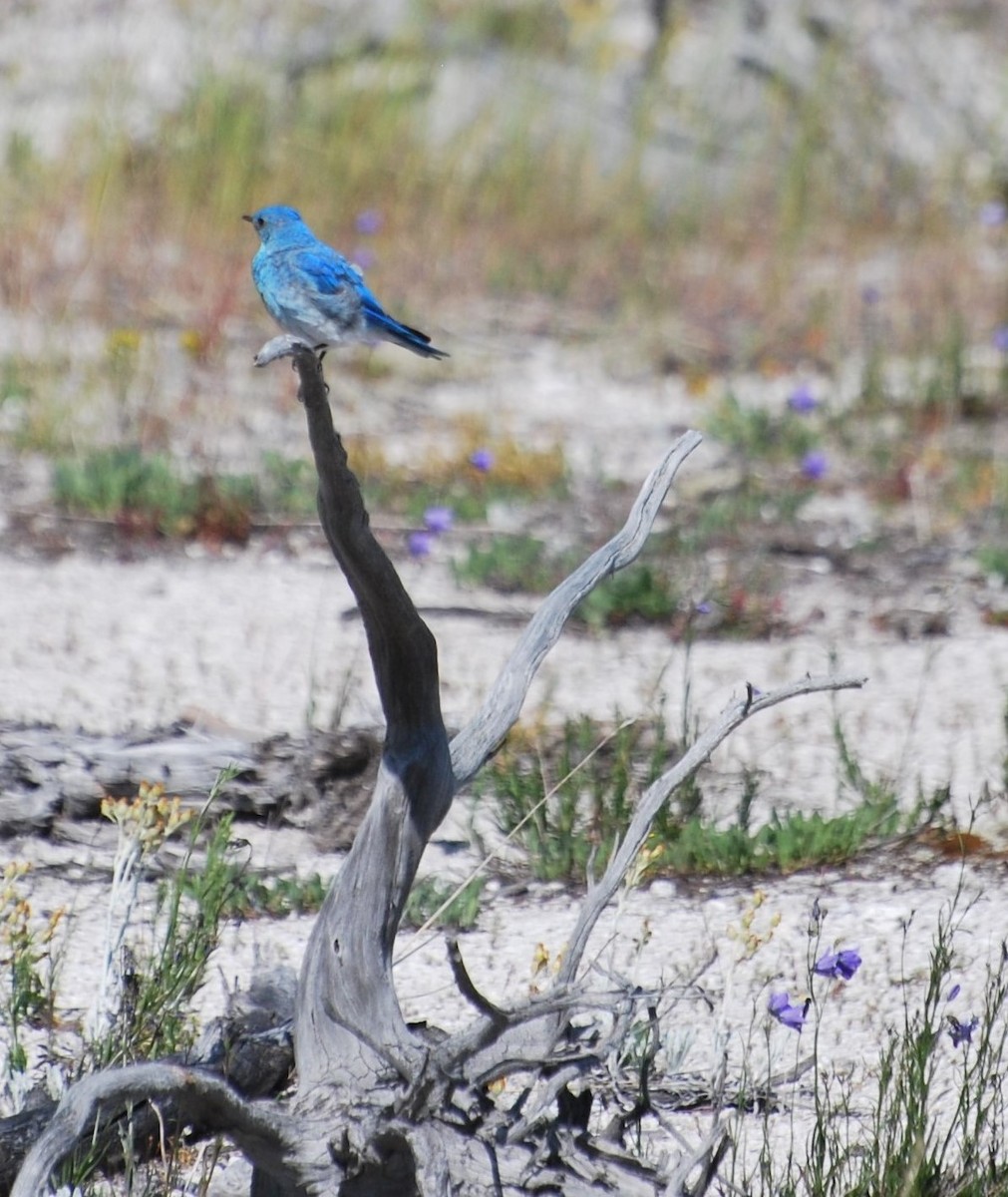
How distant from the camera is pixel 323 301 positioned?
3090mm

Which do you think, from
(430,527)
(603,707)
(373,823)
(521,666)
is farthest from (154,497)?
(373,823)

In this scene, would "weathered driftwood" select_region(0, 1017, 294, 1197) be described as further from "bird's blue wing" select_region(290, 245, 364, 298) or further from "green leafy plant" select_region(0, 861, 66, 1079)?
"bird's blue wing" select_region(290, 245, 364, 298)

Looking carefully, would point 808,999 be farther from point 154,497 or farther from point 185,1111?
point 154,497

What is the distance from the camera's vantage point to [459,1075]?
7.13 feet

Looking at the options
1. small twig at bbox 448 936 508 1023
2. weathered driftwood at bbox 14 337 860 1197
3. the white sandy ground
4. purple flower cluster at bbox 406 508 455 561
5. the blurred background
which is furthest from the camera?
the blurred background

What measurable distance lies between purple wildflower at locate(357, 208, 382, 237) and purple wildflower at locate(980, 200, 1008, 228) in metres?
3.17

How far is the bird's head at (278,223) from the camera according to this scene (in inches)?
132

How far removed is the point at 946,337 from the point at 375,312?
5.84 m

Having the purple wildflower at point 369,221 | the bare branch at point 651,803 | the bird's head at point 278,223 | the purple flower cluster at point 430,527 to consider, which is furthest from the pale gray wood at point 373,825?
the purple wildflower at point 369,221

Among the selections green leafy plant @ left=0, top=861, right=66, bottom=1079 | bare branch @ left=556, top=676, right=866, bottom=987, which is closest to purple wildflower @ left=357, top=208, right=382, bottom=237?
green leafy plant @ left=0, top=861, right=66, bottom=1079

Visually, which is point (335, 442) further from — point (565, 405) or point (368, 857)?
point (565, 405)

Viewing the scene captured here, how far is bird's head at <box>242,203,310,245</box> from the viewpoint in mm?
3350

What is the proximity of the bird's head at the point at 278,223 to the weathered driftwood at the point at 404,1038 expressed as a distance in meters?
1.17

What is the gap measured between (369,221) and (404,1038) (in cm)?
640
